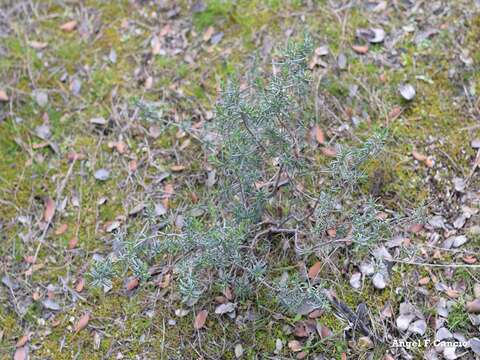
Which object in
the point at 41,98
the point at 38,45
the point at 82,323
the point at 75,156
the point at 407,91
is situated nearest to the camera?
the point at 82,323

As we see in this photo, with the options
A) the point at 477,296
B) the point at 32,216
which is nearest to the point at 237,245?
the point at 477,296

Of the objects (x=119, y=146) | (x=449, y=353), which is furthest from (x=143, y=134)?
(x=449, y=353)

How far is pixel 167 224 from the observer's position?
10.3 ft

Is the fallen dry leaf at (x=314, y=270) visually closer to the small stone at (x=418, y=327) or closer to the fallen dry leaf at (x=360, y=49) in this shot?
the small stone at (x=418, y=327)

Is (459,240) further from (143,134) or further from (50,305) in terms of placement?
(50,305)

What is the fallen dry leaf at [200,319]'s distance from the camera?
2.87 m

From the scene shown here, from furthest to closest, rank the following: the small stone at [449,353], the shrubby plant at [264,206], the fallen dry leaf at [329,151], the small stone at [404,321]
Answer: the fallen dry leaf at [329,151]
the small stone at [404,321]
the small stone at [449,353]
the shrubby plant at [264,206]

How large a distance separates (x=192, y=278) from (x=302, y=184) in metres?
0.85

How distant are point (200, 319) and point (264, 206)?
26.3 inches

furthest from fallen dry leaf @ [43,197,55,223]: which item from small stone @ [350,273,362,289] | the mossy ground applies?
small stone @ [350,273,362,289]

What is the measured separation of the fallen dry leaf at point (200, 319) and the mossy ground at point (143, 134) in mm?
40

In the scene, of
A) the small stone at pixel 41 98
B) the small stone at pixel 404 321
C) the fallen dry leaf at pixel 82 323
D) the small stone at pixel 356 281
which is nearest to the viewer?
the small stone at pixel 404 321

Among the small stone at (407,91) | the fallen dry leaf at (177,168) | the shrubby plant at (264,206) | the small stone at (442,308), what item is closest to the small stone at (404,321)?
the small stone at (442,308)

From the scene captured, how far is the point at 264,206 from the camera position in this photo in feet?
9.19
